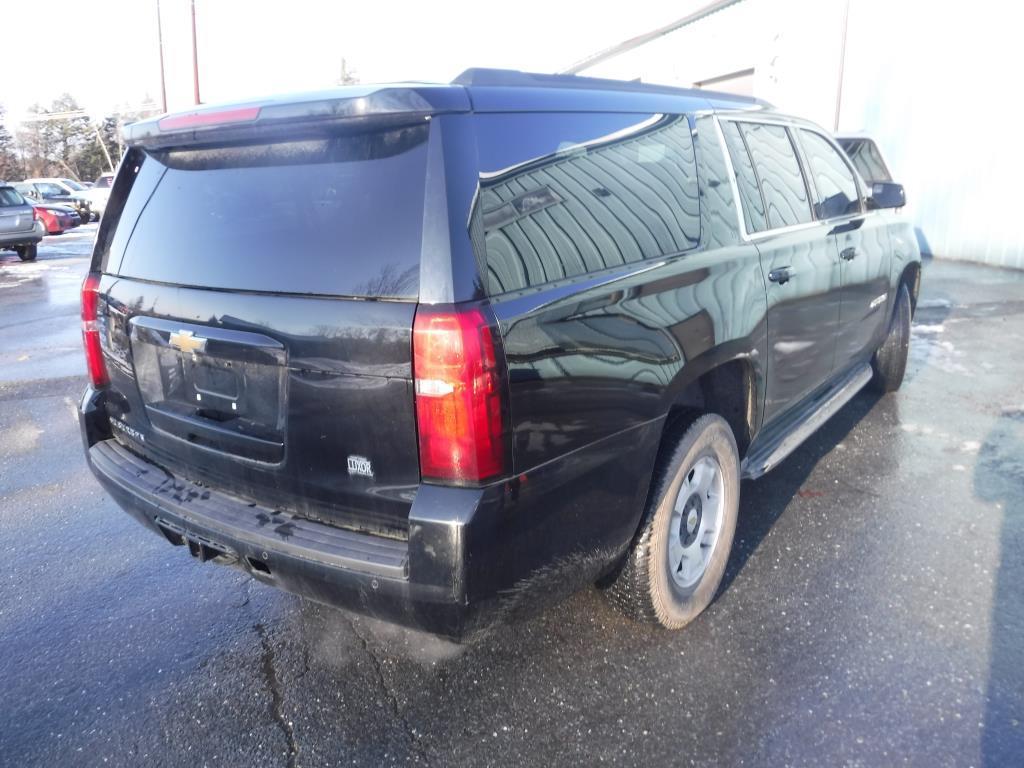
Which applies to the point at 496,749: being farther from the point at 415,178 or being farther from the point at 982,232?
the point at 982,232

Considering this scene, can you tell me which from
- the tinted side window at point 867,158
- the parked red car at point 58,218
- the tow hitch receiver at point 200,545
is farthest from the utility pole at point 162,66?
the tow hitch receiver at point 200,545

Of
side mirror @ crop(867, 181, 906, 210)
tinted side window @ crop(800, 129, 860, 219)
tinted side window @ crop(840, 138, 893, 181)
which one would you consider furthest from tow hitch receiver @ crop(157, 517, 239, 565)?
tinted side window @ crop(840, 138, 893, 181)

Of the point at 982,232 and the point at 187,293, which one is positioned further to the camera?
the point at 982,232

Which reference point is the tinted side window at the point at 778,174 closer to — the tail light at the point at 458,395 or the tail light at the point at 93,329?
the tail light at the point at 458,395

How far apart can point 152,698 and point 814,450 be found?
384cm

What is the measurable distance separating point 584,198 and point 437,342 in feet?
2.54

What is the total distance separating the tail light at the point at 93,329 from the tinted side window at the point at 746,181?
8.63 ft

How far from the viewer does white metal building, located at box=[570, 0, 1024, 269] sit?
484 inches

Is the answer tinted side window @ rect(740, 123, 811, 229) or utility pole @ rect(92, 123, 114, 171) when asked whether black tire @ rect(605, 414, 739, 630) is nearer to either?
tinted side window @ rect(740, 123, 811, 229)

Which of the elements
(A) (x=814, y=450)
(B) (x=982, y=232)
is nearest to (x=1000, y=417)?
(A) (x=814, y=450)

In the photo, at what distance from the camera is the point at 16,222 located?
55.0 ft

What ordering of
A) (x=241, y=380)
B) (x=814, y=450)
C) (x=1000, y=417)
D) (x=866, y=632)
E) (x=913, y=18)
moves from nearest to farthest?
1. (x=241, y=380)
2. (x=866, y=632)
3. (x=814, y=450)
4. (x=1000, y=417)
5. (x=913, y=18)

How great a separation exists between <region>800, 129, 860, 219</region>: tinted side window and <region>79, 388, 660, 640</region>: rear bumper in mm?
2343

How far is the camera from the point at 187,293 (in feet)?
8.46
